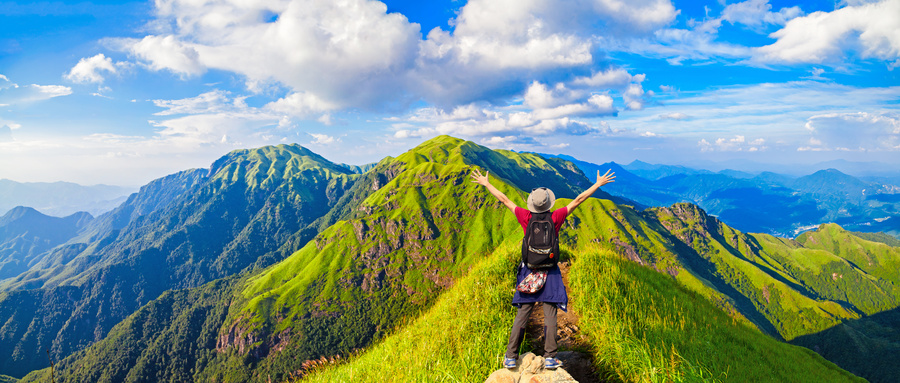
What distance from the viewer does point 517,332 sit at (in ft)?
23.4

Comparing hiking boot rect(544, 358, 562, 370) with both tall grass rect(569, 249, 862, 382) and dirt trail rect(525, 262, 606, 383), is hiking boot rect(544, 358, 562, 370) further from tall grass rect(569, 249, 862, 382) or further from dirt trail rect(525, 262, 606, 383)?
tall grass rect(569, 249, 862, 382)

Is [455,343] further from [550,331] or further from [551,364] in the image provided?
[551,364]

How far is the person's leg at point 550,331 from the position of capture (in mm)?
6895

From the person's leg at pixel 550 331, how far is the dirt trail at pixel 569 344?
89 cm

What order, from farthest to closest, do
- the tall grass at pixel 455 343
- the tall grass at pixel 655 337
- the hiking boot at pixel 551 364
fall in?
1. the tall grass at pixel 455 343
2. the tall grass at pixel 655 337
3. the hiking boot at pixel 551 364

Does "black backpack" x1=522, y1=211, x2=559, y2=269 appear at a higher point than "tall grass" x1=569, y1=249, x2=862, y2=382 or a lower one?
higher

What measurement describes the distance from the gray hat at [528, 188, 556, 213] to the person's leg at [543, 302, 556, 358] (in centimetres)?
226

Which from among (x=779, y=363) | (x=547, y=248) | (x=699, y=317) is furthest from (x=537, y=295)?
(x=779, y=363)

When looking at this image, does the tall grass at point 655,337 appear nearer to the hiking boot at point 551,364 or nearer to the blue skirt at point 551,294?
the blue skirt at point 551,294

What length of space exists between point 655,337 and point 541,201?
406cm

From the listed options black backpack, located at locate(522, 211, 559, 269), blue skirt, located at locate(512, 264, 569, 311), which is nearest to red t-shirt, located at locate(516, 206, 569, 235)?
black backpack, located at locate(522, 211, 559, 269)

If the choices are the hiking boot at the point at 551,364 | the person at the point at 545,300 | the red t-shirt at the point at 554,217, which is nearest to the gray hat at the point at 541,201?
the person at the point at 545,300

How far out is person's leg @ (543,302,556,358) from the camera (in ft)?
22.6

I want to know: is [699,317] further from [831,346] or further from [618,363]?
[831,346]
